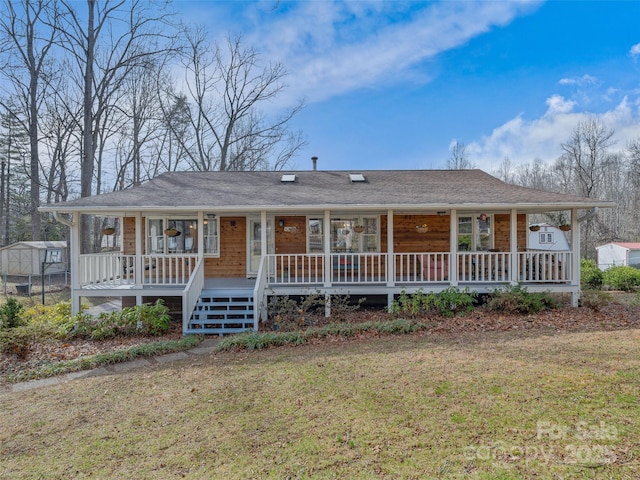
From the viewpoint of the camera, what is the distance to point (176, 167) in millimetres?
24438

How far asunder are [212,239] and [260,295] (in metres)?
3.34

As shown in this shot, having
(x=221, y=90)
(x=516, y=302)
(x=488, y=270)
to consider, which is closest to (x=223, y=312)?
(x=488, y=270)

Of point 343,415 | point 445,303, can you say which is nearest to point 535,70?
point 445,303

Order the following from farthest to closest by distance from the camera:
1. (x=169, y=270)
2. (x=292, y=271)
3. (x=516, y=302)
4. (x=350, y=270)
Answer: (x=292, y=271) < (x=350, y=270) < (x=169, y=270) < (x=516, y=302)

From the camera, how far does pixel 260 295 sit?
8562mm

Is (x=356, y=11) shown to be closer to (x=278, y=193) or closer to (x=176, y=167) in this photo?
(x=278, y=193)

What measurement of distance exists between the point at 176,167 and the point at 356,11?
16.9 m

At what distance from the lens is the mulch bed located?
6.70m

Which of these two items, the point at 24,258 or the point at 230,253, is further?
the point at 24,258

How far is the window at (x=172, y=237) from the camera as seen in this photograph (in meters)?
10.8

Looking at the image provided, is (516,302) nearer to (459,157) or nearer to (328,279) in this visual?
(328,279)

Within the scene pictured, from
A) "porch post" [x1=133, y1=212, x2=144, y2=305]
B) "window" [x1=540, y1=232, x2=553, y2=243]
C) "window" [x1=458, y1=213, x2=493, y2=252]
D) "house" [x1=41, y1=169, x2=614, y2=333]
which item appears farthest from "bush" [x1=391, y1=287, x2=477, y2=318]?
"window" [x1=540, y1=232, x2=553, y2=243]

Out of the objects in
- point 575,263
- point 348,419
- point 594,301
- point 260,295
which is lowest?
point 348,419

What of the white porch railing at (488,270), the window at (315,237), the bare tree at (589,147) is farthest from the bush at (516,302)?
the bare tree at (589,147)
